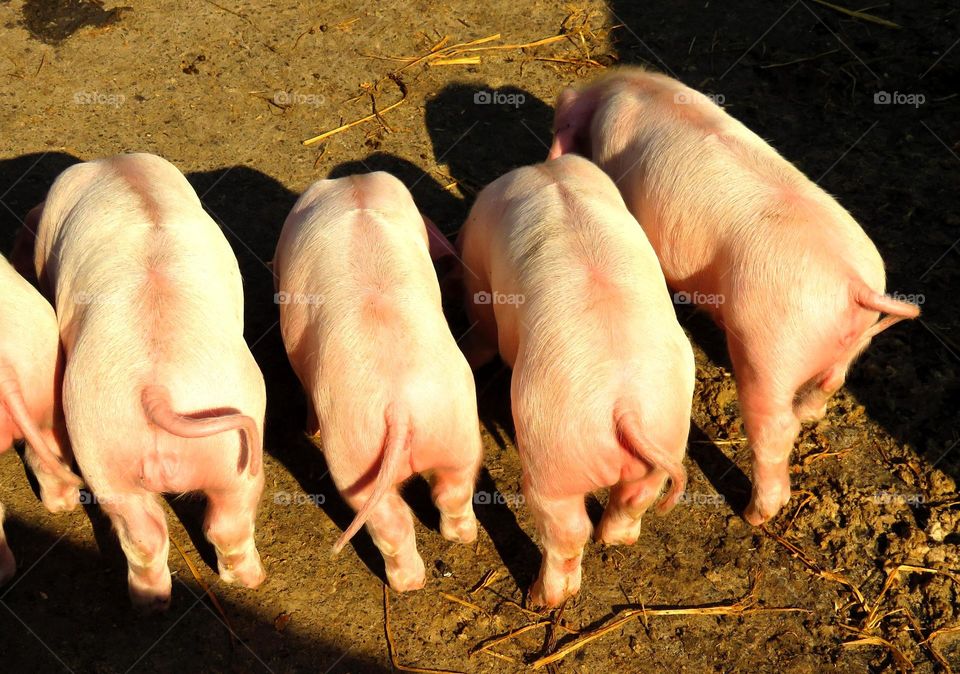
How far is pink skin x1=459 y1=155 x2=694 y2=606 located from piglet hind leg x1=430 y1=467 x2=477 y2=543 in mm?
292

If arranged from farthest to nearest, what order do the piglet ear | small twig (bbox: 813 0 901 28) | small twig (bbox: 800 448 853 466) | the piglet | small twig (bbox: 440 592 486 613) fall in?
small twig (bbox: 813 0 901 28), the piglet ear, small twig (bbox: 800 448 853 466), small twig (bbox: 440 592 486 613), the piglet

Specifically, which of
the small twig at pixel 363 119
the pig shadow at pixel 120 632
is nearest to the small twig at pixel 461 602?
the pig shadow at pixel 120 632

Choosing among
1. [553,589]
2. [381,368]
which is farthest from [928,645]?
[381,368]

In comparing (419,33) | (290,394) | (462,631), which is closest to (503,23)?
(419,33)

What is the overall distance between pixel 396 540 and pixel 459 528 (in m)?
0.41

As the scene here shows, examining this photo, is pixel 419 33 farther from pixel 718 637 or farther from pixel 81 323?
pixel 718 637

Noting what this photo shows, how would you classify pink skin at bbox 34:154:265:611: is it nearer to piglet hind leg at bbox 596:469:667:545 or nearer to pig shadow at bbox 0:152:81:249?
piglet hind leg at bbox 596:469:667:545

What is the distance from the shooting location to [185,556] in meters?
4.55

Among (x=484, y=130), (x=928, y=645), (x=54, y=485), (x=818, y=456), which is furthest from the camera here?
(x=484, y=130)

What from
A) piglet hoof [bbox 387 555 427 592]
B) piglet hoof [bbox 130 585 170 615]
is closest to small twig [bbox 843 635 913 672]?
piglet hoof [bbox 387 555 427 592]

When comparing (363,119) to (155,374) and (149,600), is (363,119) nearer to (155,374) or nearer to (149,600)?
(155,374)

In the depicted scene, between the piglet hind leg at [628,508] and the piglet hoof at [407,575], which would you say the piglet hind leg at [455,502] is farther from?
the piglet hind leg at [628,508]

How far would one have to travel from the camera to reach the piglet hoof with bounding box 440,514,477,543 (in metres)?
4.48

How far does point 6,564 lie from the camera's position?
4363 millimetres
